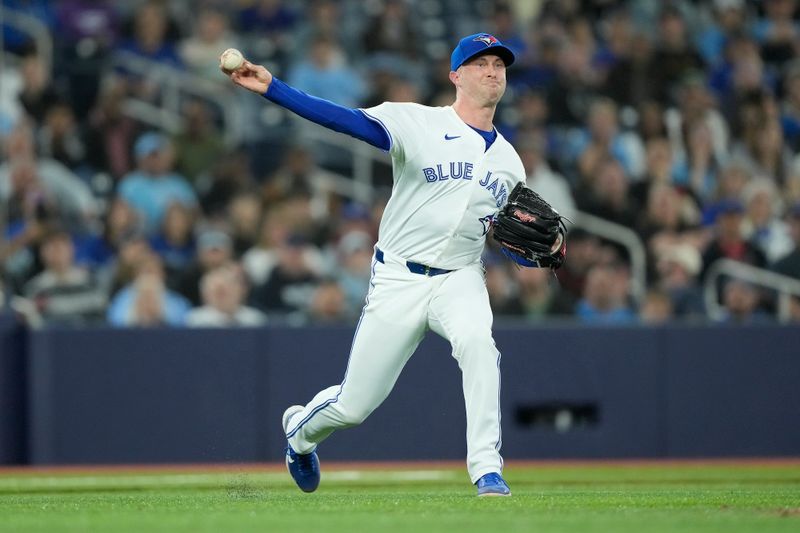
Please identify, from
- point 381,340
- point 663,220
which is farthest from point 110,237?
point 381,340

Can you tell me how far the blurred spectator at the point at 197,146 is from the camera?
13664 mm

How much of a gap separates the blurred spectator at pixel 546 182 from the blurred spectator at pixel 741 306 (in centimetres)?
172

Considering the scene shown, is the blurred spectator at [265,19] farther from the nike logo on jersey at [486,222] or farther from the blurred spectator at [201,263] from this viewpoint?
the nike logo on jersey at [486,222]

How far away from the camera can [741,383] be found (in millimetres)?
11953

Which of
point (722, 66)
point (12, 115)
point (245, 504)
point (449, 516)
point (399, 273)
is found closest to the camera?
point (449, 516)

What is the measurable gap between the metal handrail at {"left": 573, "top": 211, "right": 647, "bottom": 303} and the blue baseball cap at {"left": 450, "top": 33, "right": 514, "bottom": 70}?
609cm

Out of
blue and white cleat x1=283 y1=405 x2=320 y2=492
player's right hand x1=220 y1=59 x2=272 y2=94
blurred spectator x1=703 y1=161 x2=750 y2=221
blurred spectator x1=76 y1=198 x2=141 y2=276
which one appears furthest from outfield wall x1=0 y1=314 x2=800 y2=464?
player's right hand x1=220 y1=59 x2=272 y2=94

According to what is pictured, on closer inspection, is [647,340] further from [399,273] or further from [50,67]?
[50,67]

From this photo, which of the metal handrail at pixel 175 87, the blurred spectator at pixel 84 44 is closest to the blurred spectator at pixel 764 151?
the metal handrail at pixel 175 87

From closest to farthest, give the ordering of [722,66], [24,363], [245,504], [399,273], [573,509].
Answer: [573,509], [245,504], [399,273], [24,363], [722,66]

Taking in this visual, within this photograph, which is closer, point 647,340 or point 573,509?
point 573,509

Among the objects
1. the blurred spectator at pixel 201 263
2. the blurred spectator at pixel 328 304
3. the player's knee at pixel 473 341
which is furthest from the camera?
the blurred spectator at pixel 328 304

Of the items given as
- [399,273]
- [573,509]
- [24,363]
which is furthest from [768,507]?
[24,363]

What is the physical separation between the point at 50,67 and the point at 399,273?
8141 mm
